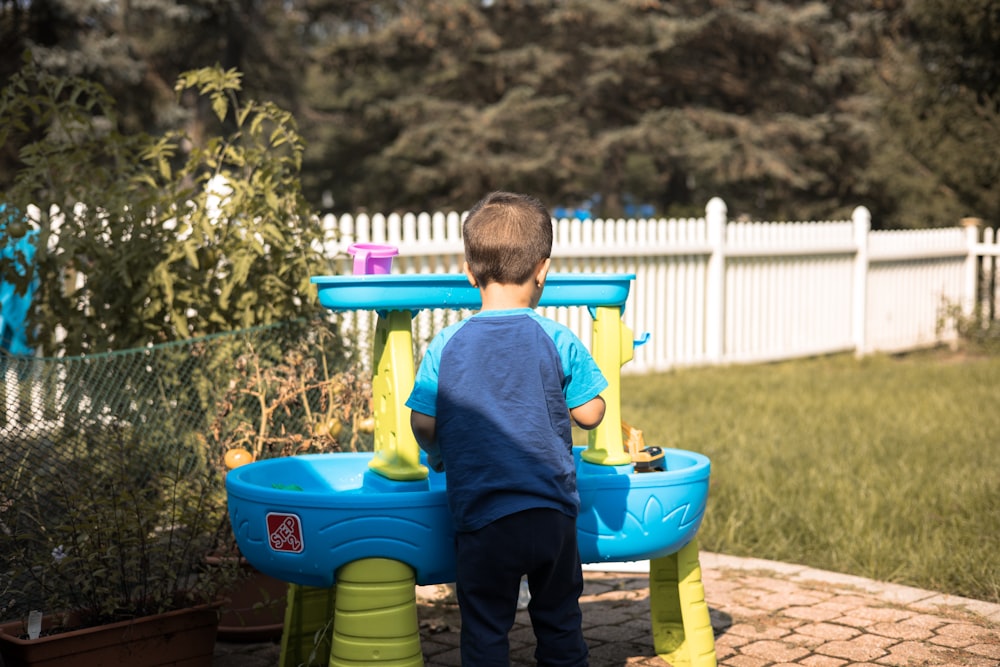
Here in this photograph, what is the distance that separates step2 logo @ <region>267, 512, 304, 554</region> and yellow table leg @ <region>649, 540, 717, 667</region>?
1162 mm

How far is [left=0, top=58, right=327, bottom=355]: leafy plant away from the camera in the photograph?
4738 millimetres

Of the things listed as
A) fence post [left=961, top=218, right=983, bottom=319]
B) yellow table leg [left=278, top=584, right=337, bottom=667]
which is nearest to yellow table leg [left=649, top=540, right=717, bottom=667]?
yellow table leg [left=278, top=584, right=337, bottom=667]

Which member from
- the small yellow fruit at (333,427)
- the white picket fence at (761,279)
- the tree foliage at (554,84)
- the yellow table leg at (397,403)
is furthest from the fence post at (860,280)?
the yellow table leg at (397,403)

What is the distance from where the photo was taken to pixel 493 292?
2793 mm

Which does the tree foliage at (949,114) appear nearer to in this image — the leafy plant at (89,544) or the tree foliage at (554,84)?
the tree foliage at (554,84)

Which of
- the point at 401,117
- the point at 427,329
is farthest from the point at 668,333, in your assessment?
the point at 401,117

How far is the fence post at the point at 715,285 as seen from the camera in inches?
435

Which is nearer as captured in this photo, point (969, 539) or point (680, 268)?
point (969, 539)

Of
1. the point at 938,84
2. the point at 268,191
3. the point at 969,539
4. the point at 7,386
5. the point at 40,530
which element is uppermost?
the point at 938,84

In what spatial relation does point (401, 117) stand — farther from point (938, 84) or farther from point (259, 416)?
point (259, 416)

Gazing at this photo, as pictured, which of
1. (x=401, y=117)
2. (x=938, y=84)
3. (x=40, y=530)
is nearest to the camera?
(x=40, y=530)

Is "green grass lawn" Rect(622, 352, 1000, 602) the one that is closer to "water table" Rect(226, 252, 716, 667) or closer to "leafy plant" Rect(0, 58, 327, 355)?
"water table" Rect(226, 252, 716, 667)

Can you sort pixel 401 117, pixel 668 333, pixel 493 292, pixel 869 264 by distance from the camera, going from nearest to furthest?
pixel 493 292, pixel 668 333, pixel 869 264, pixel 401 117

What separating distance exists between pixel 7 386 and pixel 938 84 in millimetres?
14064
